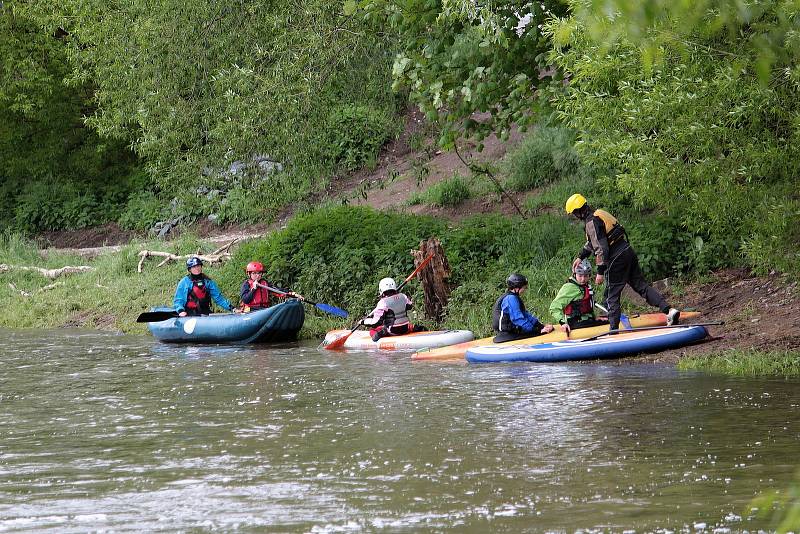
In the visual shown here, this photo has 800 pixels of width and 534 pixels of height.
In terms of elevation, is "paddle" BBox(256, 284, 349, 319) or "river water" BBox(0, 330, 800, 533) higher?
"paddle" BBox(256, 284, 349, 319)

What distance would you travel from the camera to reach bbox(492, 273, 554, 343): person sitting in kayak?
13.1 meters

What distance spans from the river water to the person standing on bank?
1.22 m

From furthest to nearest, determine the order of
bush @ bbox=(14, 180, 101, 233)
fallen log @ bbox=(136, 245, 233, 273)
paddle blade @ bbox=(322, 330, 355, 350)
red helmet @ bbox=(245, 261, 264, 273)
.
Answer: bush @ bbox=(14, 180, 101, 233) → fallen log @ bbox=(136, 245, 233, 273) → red helmet @ bbox=(245, 261, 264, 273) → paddle blade @ bbox=(322, 330, 355, 350)

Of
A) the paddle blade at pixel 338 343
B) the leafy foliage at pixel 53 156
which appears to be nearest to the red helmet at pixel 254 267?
the paddle blade at pixel 338 343

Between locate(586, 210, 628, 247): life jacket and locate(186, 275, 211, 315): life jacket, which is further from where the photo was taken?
locate(186, 275, 211, 315): life jacket

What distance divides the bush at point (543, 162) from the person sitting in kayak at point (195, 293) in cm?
700

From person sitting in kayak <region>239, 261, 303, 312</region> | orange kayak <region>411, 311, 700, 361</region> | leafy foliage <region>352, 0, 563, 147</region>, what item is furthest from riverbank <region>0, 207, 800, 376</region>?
leafy foliage <region>352, 0, 563, 147</region>

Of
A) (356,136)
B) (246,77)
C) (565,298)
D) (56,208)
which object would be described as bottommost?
(565,298)

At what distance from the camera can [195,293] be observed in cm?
1734

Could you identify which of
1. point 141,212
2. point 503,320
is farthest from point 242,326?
point 141,212

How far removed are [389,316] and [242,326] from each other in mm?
2492

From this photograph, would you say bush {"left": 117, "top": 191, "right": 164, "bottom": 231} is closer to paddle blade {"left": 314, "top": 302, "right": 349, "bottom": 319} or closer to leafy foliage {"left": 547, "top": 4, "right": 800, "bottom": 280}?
paddle blade {"left": 314, "top": 302, "right": 349, "bottom": 319}

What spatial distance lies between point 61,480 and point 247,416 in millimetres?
2496

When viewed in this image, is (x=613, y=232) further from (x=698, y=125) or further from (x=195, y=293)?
(x=195, y=293)
